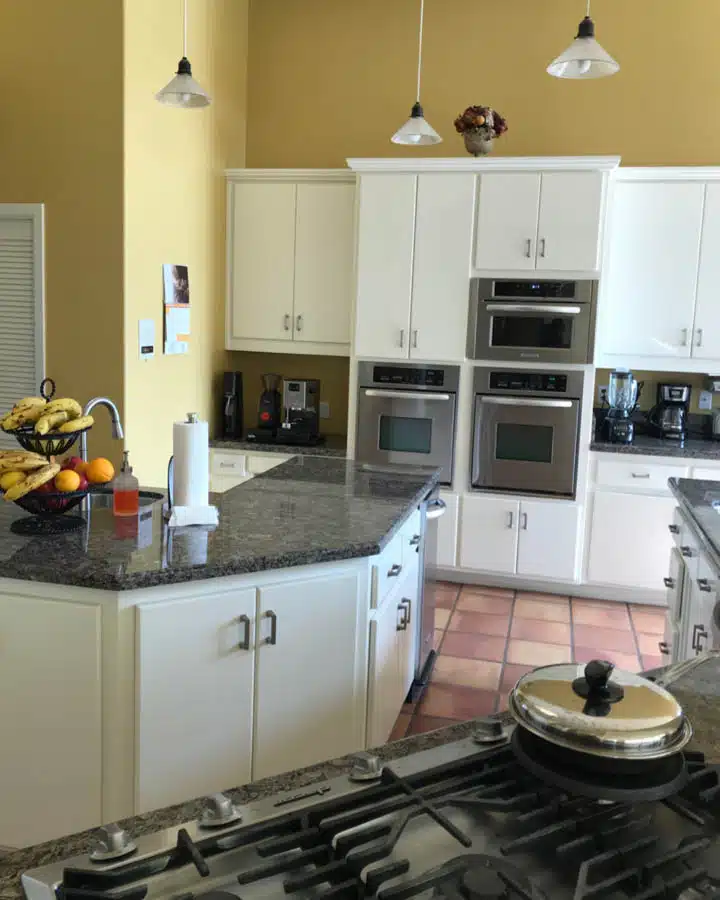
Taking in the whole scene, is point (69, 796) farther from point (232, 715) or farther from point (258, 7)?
point (258, 7)

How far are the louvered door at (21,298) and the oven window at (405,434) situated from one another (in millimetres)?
1986

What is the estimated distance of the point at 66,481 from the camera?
2494mm

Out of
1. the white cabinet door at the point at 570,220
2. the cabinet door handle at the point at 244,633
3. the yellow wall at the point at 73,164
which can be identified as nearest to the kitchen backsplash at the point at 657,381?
the white cabinet door at the point at 570,220

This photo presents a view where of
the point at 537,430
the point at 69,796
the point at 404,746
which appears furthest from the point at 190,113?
the point at 404,746

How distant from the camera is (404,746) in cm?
125

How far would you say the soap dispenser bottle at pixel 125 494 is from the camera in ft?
8.67

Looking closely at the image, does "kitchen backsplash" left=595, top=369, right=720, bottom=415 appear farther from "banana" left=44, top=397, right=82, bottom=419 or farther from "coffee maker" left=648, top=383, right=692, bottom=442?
"banana" left=44, top=397, right=82, bottom=419

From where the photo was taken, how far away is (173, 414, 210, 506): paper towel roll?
8.44 ft

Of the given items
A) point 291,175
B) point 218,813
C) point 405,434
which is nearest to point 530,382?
point 405,434

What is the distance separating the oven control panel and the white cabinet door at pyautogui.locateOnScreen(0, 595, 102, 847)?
3252 millimetres

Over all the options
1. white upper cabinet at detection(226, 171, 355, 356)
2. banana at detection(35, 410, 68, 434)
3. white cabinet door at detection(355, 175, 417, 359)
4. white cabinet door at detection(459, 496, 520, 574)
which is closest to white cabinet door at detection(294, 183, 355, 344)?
white upper cabinet at detection(226, 171, 355, 356)

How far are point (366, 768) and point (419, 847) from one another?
184mm

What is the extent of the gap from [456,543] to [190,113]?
295 cm

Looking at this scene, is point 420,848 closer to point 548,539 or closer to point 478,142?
point 548,539
